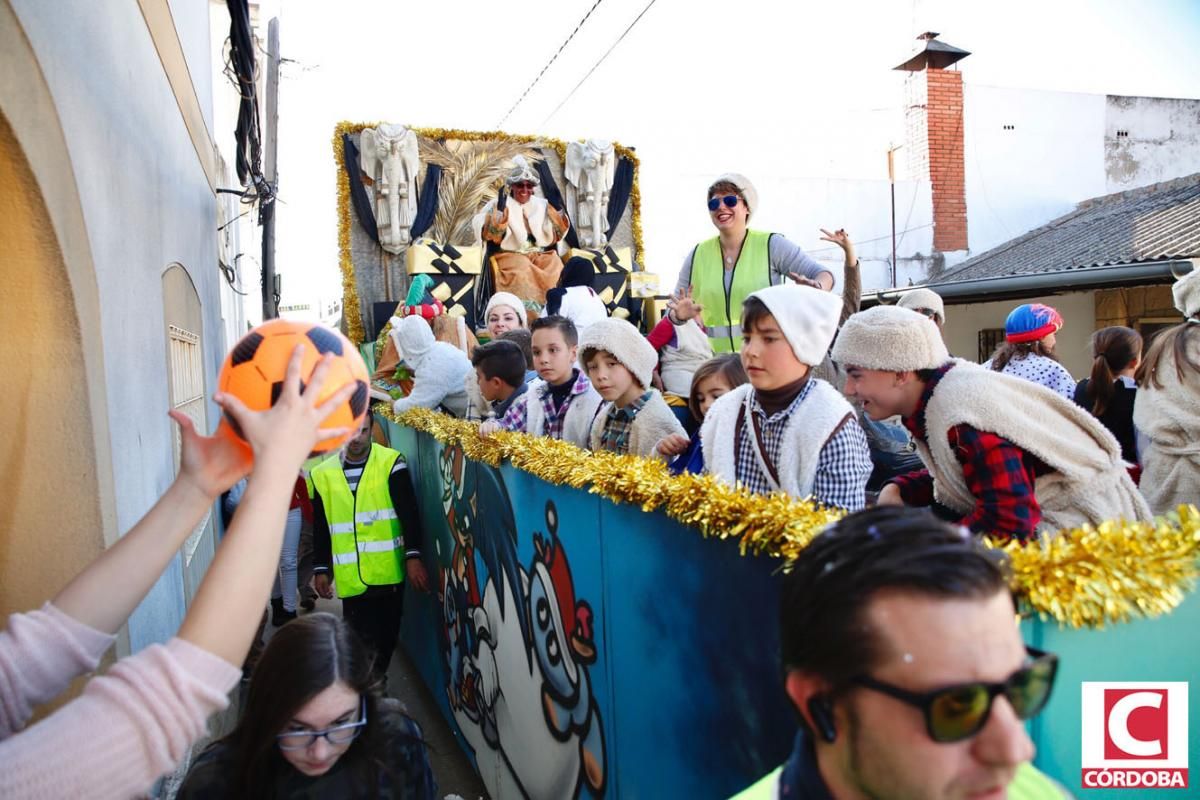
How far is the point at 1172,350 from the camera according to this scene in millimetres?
3148

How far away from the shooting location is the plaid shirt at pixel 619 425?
3.66 m

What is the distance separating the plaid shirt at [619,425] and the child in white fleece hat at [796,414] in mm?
942

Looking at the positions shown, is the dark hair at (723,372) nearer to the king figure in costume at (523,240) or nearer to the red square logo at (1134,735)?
the red square logo at (1134,735)

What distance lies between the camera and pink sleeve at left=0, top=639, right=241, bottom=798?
941mm

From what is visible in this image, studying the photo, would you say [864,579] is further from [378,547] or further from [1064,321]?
[1064,321]

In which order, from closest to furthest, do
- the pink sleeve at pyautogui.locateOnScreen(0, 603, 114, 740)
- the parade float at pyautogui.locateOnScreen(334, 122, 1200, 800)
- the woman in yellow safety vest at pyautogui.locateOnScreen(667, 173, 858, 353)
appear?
1. the pink sleeve at pyautogui.locateOnScreen(0, 603, 114, 740)
2. the parade float at pyautogui.locateOnScreen(334, 122, 1200, 800)
3. the woman in yellow safety vest at pyautogui.locateOnScreen(667, 173, 858, 353)

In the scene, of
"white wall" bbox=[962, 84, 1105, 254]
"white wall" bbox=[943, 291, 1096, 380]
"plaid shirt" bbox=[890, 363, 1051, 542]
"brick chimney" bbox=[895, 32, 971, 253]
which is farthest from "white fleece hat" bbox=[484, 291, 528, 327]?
"white wall" bbox=[962, 84, 1105, 254]

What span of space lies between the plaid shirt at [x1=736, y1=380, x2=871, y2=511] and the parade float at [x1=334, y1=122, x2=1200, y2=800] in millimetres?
369

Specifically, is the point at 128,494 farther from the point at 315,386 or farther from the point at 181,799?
the point at 315,386

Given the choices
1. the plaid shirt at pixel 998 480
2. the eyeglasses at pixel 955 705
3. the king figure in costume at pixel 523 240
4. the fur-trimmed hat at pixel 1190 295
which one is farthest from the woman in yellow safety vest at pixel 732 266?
the king figure in costume at pixel 523 240

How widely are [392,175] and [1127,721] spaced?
10.2 m

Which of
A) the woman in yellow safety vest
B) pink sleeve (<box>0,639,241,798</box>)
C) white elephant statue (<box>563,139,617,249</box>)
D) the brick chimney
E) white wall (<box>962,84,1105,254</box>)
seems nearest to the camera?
pink sleeve (<box>0,639,241,798</box>)

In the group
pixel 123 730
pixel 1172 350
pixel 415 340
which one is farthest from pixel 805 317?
pixel 415 340

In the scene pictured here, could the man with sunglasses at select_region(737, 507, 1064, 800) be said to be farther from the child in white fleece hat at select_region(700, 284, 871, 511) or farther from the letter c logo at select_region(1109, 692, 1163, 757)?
the child in white fleece hat at select_region(700, 284, 871, 511)
